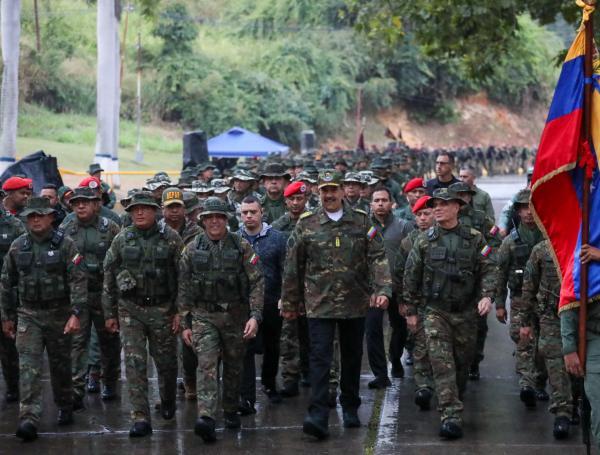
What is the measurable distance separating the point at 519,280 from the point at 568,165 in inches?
130

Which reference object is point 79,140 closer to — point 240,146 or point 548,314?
point 240,146

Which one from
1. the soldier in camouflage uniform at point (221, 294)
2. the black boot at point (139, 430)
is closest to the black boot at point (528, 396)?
the soldier in camouflage uniform at point (221, 294)

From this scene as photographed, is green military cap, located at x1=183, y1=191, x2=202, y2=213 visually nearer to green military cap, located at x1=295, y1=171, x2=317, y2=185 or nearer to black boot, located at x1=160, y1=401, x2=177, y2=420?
green military cap, located at x1=295, y1=171, x2=317, y2=185

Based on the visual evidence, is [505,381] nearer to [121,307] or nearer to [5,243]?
[121,307]

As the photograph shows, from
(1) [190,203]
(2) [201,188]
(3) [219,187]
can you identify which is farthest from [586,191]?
(3) [219,187]

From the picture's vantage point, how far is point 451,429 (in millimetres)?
9094

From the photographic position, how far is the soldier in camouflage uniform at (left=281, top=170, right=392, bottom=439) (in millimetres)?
9297

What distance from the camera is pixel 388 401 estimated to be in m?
10.6

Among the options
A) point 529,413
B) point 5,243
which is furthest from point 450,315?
point 5,243

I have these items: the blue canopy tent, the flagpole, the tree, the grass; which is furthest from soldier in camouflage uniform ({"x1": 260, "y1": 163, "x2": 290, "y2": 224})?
the grass

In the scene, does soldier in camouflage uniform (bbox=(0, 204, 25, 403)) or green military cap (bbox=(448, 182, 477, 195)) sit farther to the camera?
green military cap (bbox=(448, 182, 477, 195))

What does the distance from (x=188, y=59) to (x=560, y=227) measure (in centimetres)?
5046

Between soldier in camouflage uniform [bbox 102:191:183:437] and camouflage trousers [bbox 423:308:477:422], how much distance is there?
203cm

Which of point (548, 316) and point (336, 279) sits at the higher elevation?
point (336, 279)
